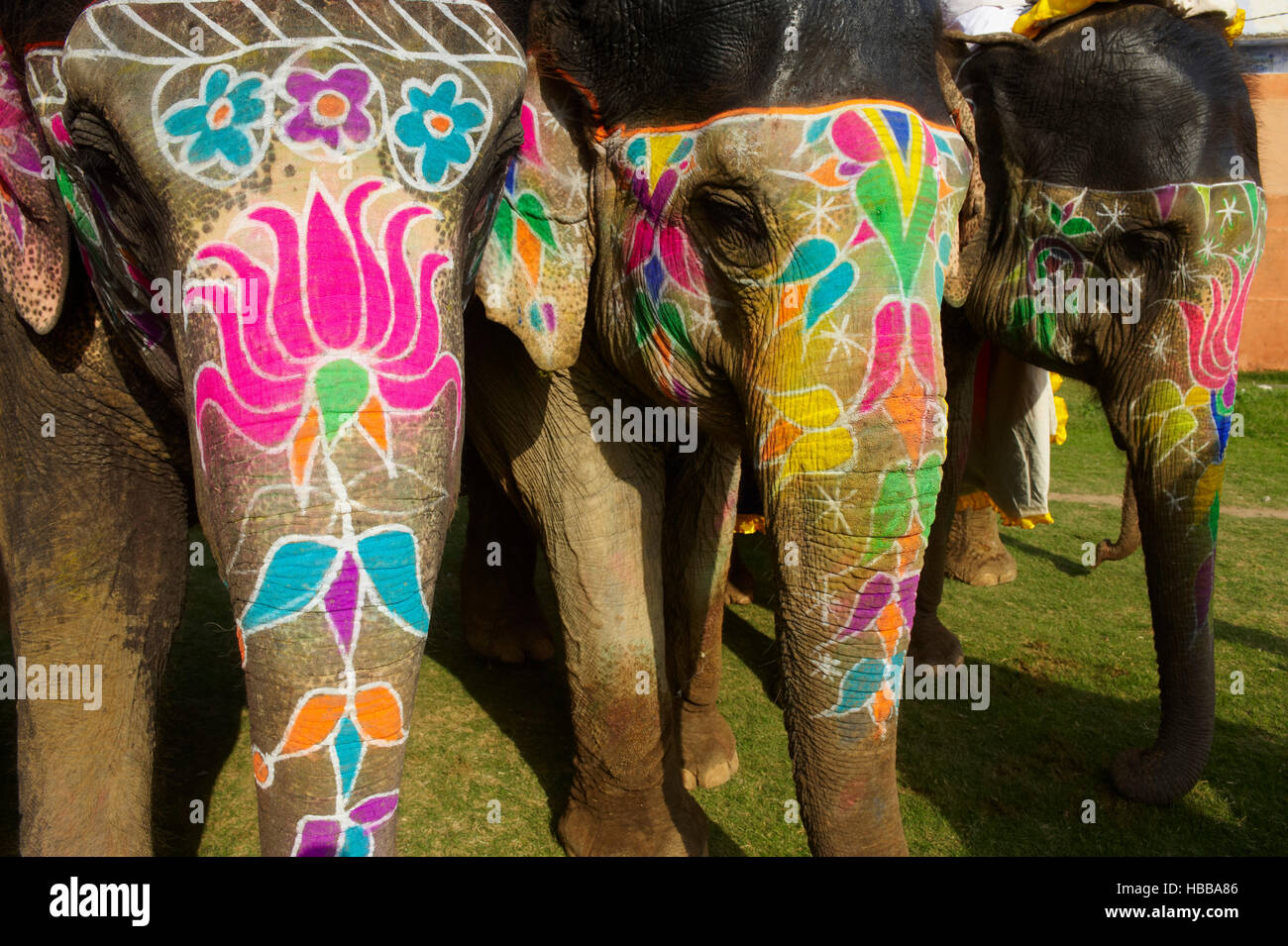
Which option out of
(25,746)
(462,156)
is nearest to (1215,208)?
(462,156)

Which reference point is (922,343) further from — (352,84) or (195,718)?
(195,718)

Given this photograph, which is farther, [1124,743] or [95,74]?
[1124,743]

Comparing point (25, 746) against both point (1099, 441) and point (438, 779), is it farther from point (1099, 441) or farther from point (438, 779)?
point (1099, 441)

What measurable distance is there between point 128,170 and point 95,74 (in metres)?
0.13

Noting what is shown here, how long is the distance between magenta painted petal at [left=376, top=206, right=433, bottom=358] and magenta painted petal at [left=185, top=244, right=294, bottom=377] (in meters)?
0.12

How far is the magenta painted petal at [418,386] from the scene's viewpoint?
140 cm

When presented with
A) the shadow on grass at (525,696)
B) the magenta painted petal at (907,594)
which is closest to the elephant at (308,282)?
the magenta painted petal at (907,594)

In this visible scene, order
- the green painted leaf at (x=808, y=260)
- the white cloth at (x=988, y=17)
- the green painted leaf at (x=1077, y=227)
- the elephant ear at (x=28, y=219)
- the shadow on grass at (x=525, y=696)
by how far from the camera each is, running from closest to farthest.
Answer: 1. the elephant ear at (x=28, y=219)
2. the green painted leaf at (x=808, y=260)
3. the green painted leaf at (x=1077, y=227)
4. the shadow on grass at (x=525, y=696)
5. the white cloth at (x=988, y=17)

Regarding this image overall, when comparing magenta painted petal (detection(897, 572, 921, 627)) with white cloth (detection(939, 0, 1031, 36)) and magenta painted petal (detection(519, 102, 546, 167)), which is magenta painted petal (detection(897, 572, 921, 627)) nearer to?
magenta painted petal (detection(519, 102, 546, 167))

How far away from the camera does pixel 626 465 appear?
8.54 feet

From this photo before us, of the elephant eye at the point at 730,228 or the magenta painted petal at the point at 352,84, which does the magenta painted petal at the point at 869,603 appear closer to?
the elephant eye at the point at 730,228

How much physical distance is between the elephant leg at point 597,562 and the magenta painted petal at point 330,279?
112cm

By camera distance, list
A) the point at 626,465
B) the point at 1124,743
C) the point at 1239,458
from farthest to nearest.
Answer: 1. the point at 1239,458
2. the point at 1124,743
3. the point at 626,465

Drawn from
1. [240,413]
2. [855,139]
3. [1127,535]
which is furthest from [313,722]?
[1127,535]
